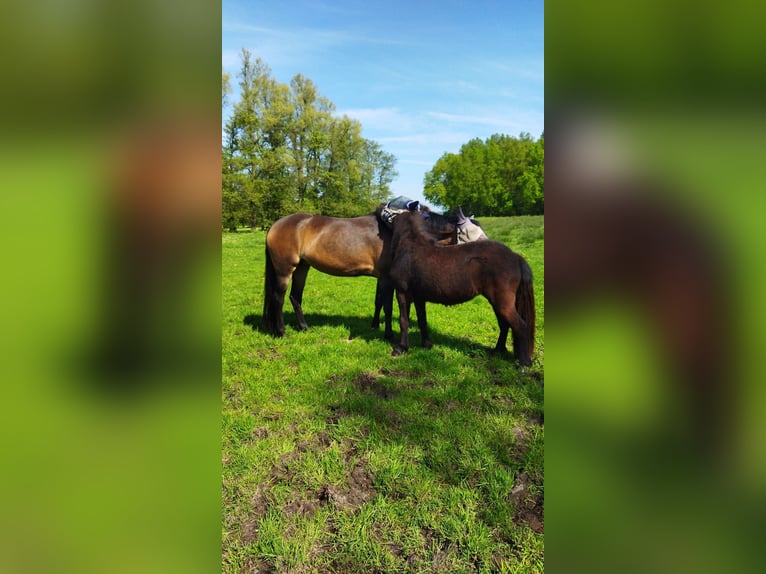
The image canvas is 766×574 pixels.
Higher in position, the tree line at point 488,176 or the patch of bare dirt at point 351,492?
the tree line at point 488,176

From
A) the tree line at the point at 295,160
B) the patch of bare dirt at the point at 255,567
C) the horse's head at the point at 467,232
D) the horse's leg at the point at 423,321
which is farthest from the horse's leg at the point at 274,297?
the tree line at the point at 295,160

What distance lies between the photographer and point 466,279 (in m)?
5.10

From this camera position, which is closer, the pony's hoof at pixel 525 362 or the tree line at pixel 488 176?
the pony's hoof at pixel 525 362

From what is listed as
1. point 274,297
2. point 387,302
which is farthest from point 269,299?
point 387,302

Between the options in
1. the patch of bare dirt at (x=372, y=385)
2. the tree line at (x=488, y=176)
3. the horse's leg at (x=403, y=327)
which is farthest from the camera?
the tree line at (x=488, y=176)

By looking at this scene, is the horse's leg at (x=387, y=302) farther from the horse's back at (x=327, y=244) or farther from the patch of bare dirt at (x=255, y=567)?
the patch of bare dirt at (x=255, y=567)

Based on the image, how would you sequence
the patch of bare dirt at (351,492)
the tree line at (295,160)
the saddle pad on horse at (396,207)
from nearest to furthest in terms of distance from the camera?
the patch of bare dirt at (351,492)
the saddle pad on horse at (396,207)
the tree line at (295,160)

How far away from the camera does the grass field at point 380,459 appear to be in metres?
2.17

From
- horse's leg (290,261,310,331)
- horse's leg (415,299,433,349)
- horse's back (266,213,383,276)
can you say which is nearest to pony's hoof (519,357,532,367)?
horse's leg (415,299,433,349)

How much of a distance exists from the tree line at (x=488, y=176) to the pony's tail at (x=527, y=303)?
3728 cm

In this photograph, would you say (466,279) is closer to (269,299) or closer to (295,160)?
(269,299)
